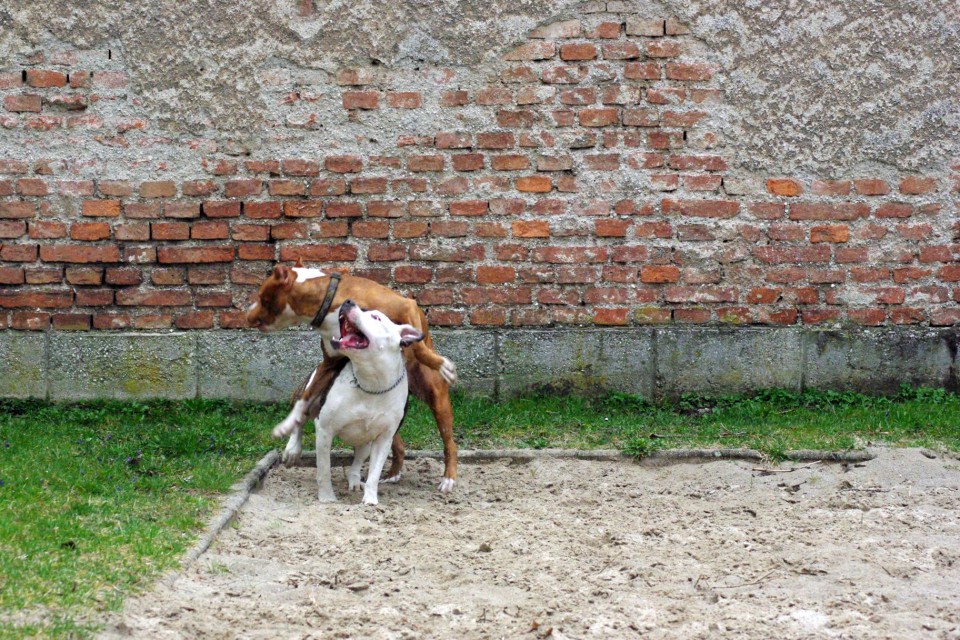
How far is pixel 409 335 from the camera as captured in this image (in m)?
4.95

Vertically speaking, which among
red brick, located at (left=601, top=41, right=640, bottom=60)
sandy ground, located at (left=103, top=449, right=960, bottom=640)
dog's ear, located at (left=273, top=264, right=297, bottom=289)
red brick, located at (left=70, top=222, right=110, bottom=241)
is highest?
red brick, located at (left=601, top=41, right=640, bottom=60)

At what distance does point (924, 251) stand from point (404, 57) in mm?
3705

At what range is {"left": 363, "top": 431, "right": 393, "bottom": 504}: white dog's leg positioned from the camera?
5219 mm

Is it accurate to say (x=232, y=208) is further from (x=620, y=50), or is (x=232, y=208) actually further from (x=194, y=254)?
(x=620, y=50)

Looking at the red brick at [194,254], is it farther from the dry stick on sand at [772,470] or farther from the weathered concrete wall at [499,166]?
the dry stick on sand at [772,470]

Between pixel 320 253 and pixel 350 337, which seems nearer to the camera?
pixel 350 337

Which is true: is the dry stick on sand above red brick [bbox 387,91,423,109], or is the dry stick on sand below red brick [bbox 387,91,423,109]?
below

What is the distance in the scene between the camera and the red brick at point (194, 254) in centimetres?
709

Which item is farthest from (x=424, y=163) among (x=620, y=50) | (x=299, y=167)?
(x=620, y=50)

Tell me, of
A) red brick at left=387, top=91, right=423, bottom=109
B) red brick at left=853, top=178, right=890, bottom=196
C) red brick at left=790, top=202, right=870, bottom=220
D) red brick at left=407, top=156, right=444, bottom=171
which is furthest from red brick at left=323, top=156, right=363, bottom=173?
red brick at left=853, top=178, right=890, bottom=196

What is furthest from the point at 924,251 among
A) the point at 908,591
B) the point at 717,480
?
the point at 908,591

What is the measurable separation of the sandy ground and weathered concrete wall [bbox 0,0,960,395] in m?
1.63

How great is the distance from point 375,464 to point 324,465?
25cm

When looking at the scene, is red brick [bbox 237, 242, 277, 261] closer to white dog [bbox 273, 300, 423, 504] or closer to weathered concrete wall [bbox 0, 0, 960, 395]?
weathered concrete wall [bbox 0, 0, 960, 395]
